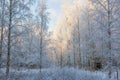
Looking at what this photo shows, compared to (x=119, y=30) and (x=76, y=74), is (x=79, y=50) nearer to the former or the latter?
(x=119, y=30)

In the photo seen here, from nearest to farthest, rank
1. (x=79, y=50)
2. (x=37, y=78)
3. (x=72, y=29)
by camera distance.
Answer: (x=37, y=78) → (x=79, y=50) → (x=72, y=29)

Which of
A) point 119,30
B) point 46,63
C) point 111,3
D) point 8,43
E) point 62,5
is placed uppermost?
point 62,5

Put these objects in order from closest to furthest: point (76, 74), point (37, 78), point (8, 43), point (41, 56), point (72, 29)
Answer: point (37, 78) < point (76, 74) < point (8, 43) < point (41, 56) < point (72, 29)

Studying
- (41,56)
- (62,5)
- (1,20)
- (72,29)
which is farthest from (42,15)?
(62,5)

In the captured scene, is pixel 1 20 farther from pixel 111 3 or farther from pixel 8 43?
pixel 111 3

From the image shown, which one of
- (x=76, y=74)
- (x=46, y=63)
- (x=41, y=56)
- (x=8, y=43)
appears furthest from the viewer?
(x=46, y=63)

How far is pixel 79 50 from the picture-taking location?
34125mm

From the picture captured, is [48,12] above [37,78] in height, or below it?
above

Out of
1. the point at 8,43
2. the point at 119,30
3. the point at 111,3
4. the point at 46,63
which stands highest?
the point at 111,3

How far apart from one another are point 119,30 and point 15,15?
26.6ft

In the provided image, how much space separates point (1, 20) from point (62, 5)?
2815cm

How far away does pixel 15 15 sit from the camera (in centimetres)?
1453

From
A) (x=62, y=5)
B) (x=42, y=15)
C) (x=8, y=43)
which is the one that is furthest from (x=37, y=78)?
(x=62, y=5)

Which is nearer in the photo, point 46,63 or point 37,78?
point 37,78
